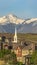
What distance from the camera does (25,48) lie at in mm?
72125

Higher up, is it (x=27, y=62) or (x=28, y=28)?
(x=28, y=28)

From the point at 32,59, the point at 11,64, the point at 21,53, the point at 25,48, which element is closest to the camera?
the point at 11,64

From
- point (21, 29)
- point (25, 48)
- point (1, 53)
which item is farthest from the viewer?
point (21, 29)

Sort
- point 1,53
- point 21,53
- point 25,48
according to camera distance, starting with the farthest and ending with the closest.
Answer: point 25,48, point 21,53, point 1,53

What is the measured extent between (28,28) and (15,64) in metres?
158

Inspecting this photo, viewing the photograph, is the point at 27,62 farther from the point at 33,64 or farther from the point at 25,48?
the point at 25,48

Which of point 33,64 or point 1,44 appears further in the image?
point 1,44

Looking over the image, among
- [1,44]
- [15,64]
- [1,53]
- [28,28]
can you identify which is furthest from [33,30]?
[15,64]

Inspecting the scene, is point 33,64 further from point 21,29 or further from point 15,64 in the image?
point 21,29

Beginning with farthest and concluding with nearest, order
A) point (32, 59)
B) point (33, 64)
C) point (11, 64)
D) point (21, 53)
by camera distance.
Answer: point (21, 53) < point (32, 59) < point (33, 64) < point (11, 64)

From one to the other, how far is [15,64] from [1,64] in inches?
103

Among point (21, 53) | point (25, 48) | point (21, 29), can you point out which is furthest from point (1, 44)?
point (21, 29)

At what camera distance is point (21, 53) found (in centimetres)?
6381

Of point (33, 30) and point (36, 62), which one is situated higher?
point (33, 30)
